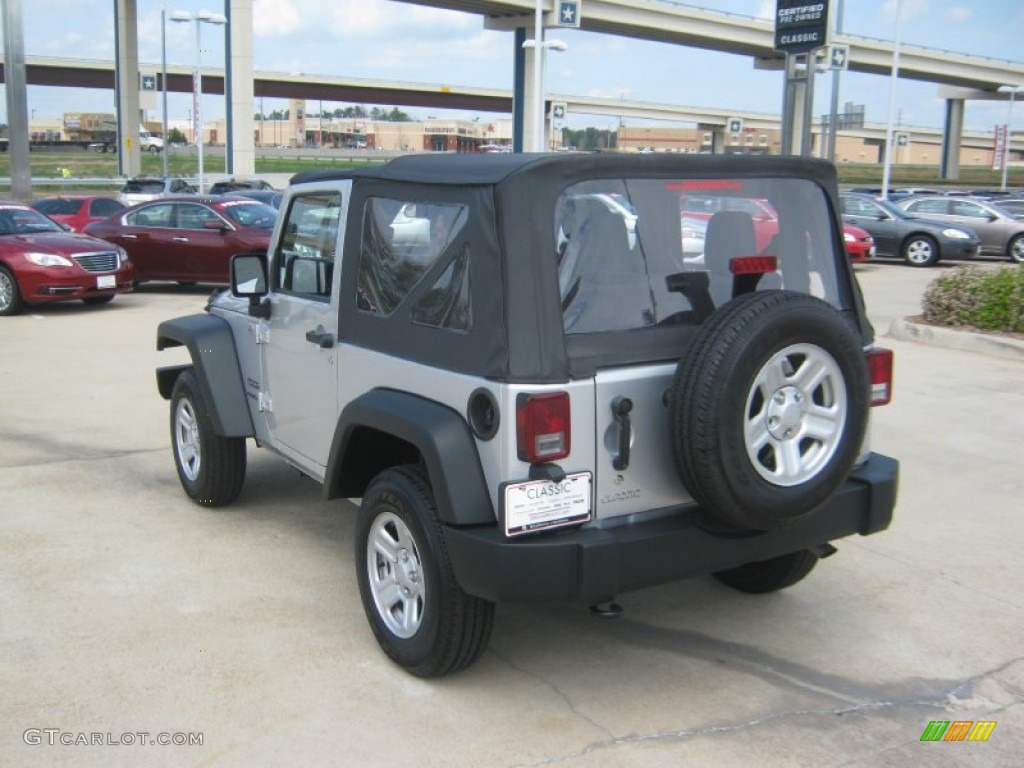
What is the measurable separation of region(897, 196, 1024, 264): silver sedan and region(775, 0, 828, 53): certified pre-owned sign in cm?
655

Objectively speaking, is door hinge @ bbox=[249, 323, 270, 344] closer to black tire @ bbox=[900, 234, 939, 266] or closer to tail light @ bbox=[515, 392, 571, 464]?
tail light @ bbox=[515, 392, 571, 464]

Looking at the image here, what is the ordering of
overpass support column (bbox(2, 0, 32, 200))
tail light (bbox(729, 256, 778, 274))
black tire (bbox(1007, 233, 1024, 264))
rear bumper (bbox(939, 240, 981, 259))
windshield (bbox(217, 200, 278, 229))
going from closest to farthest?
tail light (bbox(729, 256, 778, 274)) → windshield (bbox(217, 200, 278, 229)) → rear bumper (bbox(939, 240, 981, 259)) → black tire (bbox(1007, 233, 1024, 264)) → overpass support column (bbox(2, 0, 32, 200))

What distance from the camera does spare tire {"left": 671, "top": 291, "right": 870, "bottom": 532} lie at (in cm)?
353

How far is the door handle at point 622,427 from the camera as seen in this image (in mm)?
3699

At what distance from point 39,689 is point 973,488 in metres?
5.50

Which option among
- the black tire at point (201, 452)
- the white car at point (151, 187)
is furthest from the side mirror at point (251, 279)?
the white car at point (151, 187)

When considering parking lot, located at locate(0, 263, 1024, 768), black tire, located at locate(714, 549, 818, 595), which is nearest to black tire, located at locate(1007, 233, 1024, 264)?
parking lot, located at locate(0, 263, 1024, 768)

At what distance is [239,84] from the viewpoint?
140 ft

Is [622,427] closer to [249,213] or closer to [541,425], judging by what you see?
[541,425]

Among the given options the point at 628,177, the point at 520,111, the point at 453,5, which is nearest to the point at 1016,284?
the point at 628,177

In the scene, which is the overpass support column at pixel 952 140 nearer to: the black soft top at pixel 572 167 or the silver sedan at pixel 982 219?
the silver sedan at pixel 982 219

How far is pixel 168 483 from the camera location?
675cm

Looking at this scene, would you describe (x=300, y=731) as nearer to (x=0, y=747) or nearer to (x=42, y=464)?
(x=0, y=747)

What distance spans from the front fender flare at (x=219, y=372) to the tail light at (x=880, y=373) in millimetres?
3185
